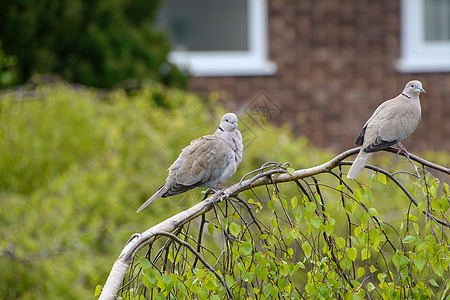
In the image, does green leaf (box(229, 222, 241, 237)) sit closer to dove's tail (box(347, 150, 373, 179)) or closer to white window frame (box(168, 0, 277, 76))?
dove's tail (box(347, 150, 373, 179))

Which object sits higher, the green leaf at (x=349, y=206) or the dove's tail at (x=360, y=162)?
the dove's tail at (x=360, y=162)

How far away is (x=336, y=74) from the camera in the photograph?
28.3 feet

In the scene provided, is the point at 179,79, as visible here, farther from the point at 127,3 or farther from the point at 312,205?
the point at 312,205

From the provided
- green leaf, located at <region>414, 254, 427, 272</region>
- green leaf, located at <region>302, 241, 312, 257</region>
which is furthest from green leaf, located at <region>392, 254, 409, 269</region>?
green leaf, located at <region>302, 241, 312, 257</region>

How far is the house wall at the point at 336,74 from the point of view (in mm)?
8594

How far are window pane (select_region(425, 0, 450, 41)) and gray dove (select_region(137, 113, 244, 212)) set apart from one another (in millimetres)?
7357

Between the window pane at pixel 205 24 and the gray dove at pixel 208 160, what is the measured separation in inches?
265

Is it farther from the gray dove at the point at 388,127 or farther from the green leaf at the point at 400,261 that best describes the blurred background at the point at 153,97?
the green leaf at the point at 400,261

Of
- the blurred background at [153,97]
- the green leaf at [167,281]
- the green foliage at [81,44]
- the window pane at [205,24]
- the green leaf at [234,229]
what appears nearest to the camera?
the green leaf at [167,281]

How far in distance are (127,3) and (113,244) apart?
12.3 feet

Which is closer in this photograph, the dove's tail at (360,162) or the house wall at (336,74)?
the dove's tail at (360,162)

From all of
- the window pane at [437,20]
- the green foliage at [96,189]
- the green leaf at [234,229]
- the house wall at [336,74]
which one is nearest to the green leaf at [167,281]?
the green leaf at [234,229]

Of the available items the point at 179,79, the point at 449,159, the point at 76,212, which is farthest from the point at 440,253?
the point at 179,79

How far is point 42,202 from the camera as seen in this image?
4.64m
